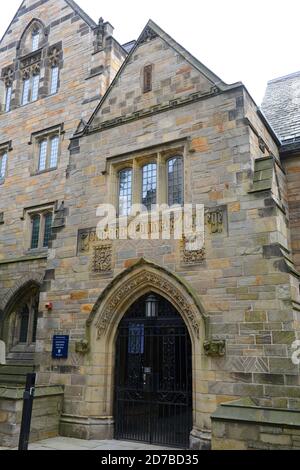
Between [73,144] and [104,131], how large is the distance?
111cm

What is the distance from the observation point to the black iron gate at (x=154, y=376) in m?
9.19

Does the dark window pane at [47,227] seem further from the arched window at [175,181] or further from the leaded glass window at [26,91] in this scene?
the arched window at [175,181]

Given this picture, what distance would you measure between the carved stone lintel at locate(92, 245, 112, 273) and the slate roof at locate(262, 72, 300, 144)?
20.0 ft

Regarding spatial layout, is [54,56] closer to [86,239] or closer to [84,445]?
[86,239]

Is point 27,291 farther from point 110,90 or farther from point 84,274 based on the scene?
point 110,90

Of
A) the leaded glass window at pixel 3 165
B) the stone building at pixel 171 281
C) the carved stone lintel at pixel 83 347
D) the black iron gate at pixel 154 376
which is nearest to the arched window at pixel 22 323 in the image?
the stone building at pixel 171 281

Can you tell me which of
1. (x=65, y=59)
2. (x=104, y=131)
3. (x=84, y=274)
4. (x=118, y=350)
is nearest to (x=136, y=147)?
(x=104, y=131)

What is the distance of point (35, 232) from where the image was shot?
1538 cm

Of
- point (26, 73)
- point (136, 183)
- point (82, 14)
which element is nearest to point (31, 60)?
point (26, 73)

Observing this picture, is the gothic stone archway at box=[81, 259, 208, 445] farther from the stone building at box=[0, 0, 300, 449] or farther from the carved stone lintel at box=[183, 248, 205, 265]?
the carved stone lintel at box=[183, 248, 205, 265]

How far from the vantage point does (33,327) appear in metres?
13.9

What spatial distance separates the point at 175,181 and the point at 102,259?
2.67m

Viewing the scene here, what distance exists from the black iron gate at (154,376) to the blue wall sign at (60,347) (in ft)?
4.18

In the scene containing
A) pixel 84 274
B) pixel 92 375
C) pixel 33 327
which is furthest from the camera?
pixel 33 327
